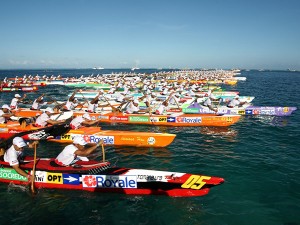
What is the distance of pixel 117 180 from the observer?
8805 millimetres

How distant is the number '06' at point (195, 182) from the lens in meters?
8.45

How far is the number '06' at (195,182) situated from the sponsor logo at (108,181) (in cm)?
182

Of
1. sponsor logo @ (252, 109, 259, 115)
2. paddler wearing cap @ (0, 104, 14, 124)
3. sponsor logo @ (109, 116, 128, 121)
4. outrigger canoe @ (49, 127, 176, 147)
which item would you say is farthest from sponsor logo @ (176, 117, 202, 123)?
paddler wearing cap @ (0, 104, 14, 124)

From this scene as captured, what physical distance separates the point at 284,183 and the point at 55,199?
889 cm

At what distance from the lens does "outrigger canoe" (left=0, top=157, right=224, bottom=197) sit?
8539mm

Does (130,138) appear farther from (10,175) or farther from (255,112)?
(255,112)

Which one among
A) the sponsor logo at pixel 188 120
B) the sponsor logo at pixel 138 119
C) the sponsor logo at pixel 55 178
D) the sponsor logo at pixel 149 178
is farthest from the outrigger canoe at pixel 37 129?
the sponsor logo at pixel 188 120

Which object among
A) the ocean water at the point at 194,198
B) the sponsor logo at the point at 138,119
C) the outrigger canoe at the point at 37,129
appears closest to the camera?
the ocean water at the point at 194,198

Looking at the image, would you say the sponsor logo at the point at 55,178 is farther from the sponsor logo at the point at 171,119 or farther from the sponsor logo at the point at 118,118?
the sponsor logo at the point at 171,119

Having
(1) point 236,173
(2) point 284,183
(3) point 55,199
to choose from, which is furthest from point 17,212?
(2) point 284,183

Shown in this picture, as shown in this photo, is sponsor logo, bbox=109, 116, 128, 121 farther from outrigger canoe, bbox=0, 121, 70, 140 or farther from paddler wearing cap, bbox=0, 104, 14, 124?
paddler wearing cap, bbox=0, 104, 14, 124

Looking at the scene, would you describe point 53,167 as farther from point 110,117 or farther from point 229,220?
point 110,117

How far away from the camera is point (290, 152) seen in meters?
13.6

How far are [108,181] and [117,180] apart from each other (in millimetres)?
341
